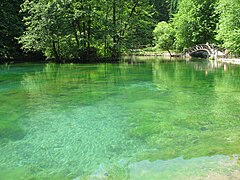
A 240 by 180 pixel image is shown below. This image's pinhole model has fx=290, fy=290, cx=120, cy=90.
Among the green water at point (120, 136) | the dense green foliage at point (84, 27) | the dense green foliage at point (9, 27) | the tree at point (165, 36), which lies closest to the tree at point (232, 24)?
the dense green foliage at point (84, 27)

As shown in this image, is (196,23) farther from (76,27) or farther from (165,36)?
(76,27)

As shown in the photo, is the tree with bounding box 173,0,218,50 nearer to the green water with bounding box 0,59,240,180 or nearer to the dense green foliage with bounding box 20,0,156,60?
the dense green foliage with bounding box 20,0,156,60

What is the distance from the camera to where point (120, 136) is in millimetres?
5840

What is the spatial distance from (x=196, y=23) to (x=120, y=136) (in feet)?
122

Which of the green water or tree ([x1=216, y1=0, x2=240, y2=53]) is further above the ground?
tree ([x1=216, y1=0, x2=240, y2=53])

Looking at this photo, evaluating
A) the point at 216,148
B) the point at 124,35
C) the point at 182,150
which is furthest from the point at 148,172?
the point at 124,35

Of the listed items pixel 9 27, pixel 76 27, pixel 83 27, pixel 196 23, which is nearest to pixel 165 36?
pixel 196 23

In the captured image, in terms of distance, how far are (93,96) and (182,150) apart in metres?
5.76

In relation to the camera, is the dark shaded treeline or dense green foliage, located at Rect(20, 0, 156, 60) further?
the dark shaded treeline

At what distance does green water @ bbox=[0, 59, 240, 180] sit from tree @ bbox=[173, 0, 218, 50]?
103ft

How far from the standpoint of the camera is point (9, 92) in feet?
37.0

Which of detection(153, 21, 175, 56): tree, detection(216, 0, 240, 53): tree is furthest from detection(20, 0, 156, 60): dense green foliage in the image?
detection(153, 21, 175, 56): tree

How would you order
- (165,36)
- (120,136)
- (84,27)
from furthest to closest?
(165,36) < (84,27) < (120,136)

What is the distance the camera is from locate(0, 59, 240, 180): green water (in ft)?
13.9
